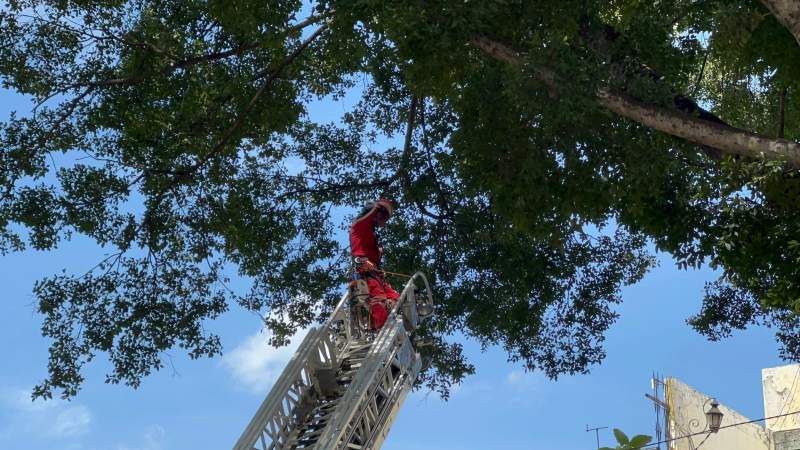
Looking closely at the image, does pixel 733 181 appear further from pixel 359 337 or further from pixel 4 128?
pixel 4 128

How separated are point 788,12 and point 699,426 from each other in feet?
44.1

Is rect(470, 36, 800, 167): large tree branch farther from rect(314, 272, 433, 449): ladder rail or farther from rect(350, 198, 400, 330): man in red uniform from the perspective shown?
rect(350, 198, 400, 330): man in red uniform

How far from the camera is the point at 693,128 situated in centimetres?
1075

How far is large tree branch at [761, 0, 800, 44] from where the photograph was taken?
9738 millimetres

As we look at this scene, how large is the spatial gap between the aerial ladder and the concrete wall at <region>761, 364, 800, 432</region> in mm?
12763

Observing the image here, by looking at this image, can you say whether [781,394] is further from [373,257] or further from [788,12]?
[788,12]

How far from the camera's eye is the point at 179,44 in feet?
49.4

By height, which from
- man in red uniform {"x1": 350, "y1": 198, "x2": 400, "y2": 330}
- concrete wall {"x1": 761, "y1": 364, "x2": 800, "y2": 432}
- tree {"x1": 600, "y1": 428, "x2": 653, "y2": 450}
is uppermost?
concrete wall {"x1": 761, "y1": 364, "x2": 800, "y2": 432}

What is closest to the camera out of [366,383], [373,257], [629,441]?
[629,441]

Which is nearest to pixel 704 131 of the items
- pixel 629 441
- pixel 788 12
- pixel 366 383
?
pixel 788 12

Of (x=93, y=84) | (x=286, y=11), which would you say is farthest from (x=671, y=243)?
(x=93, y=84)

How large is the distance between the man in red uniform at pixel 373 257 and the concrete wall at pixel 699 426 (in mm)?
9830

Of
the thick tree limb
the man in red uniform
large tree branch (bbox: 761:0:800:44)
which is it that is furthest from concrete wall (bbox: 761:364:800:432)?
large tree branch (bbox: 761:0:800:44)

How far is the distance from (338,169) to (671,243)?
773cm
